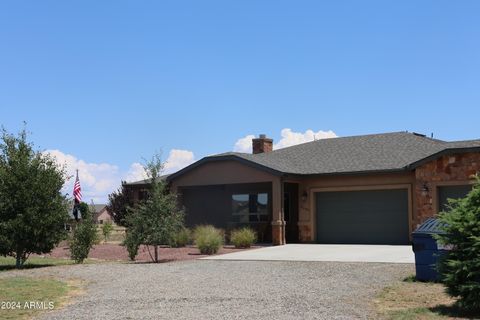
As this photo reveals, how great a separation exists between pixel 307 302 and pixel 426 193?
45.7 feet

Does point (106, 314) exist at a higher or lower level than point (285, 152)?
lower

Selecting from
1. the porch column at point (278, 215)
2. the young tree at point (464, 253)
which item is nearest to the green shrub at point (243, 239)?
the porch column at point (278, 215)

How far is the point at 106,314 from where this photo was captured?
30.1 feet

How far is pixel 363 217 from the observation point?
80.8ft

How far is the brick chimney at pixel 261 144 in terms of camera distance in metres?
30.8

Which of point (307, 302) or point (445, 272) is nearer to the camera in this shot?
point (445, 272)

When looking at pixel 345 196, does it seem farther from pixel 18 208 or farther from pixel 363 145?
pixel 18 208

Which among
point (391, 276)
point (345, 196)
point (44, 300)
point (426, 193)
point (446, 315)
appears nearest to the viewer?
point (446, 315)

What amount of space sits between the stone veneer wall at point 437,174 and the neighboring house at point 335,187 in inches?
1.4

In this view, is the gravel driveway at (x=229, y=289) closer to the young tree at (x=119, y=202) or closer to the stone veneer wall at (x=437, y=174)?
the stone veneer wall at (x=437, y=174)

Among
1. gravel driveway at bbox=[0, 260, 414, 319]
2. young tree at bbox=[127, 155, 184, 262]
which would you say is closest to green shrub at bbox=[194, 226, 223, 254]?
young tree at bbox=[127, 155, 184, 262]

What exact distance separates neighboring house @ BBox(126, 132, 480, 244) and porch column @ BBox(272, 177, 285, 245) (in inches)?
1.7

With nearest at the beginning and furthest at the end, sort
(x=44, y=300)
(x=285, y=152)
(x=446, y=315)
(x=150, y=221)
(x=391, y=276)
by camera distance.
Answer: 1. (x=446, y=315)
2. (x=44, y=300)
3. (x=391, y=276)
4. (x=150, y=221)
5. (x=285, y=152)

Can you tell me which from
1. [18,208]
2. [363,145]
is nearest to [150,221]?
[18,208]
